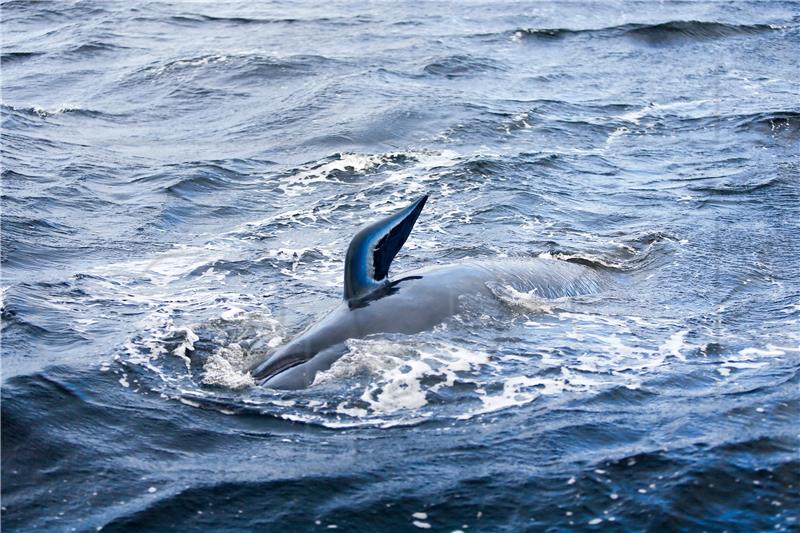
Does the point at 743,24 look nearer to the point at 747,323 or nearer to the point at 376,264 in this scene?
the point at 747,323

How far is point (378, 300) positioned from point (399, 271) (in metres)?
1.71

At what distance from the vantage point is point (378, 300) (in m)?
8.86

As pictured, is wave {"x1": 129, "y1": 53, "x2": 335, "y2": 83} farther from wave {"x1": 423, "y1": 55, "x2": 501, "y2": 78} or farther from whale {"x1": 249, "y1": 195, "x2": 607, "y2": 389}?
whale {"x1": 249, "y1": 195, "x2": 607, "y2": 389}

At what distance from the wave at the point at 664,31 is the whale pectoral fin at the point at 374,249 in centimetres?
1785

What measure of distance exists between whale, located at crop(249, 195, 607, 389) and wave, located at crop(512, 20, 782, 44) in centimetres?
1716

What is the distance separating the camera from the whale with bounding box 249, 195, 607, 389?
8.32m

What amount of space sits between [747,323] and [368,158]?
7.47m

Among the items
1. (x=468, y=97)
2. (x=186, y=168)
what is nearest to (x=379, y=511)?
(x=186, y=168)

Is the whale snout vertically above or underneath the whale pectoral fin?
underneath

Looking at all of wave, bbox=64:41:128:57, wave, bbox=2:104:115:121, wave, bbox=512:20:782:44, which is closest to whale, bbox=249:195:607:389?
wave, bbox=2:104:115:121

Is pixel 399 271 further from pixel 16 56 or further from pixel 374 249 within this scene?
pixel 16 56

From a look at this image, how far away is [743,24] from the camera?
86.8 ft

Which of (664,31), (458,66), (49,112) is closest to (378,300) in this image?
(49,112)

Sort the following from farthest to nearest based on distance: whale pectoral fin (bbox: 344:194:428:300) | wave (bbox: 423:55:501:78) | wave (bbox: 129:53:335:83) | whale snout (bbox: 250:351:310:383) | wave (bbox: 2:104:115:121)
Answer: wave (bbox: 423:55:501:78) → wave (bbox: 129:53:335:83) → wave (bbox: 2:104:115:121) → whale pectoral fin (bbox: 344:194:428:300) → whale snout (bbox: 250:351:310:383)
